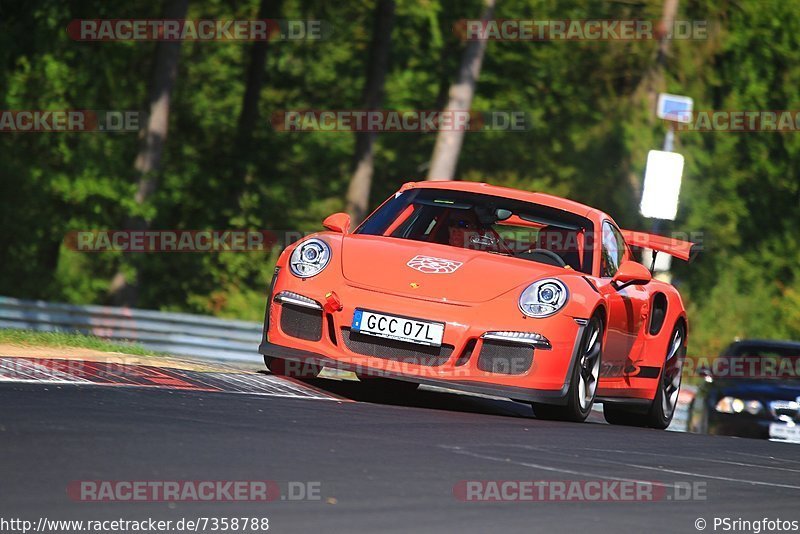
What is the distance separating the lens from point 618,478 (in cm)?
696

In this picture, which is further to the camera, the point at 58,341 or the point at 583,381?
the point at 58,341

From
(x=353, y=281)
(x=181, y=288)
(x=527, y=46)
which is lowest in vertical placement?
(x=181, y=288)

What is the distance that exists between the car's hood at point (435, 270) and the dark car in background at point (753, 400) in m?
6.01

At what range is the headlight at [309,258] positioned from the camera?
9383 mm

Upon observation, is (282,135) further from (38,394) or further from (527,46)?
(38,394)

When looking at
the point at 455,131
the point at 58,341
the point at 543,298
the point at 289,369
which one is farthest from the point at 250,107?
the point at 543,298

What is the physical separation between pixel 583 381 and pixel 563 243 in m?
1.14

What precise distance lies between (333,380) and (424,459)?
4.03 meters

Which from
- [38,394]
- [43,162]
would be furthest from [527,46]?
[38,394]

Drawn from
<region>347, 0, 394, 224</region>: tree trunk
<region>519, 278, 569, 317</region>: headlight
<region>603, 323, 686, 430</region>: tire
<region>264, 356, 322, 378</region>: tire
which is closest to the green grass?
<region>264, 356, 322, 378</region>: tire

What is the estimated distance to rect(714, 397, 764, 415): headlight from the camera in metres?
15.0

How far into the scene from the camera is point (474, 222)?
10.5 meters

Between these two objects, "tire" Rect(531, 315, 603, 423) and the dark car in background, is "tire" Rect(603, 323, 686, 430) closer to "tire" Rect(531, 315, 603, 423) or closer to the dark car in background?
"tire" Rect(531, 315, 603, 423)

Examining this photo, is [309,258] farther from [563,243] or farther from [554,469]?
[554,469]
